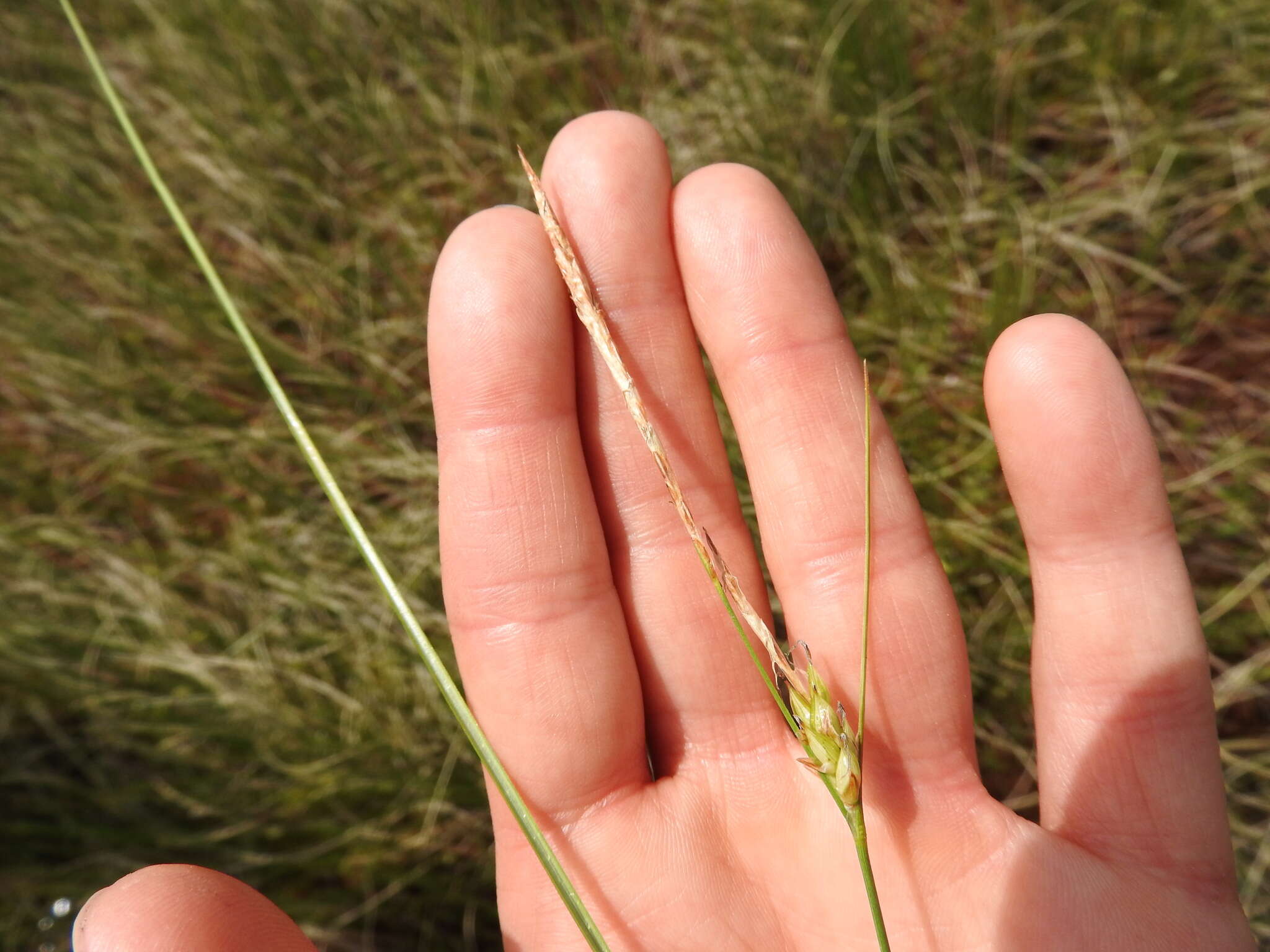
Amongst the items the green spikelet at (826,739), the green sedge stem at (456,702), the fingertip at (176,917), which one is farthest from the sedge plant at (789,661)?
the fingertip at (176,917)

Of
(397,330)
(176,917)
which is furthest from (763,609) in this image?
(397,330)

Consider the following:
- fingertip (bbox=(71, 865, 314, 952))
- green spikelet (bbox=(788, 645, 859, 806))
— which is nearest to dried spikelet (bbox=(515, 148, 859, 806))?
green spikelet (bbox=(788, 645, 859, 806))

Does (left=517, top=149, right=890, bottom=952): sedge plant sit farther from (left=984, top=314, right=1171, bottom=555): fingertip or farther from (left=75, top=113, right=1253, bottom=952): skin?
(left=984, top=314, right=1171, bottom=555): fingertip

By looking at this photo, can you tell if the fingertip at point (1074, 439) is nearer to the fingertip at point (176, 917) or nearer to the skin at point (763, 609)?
the skin at point (763, 609)

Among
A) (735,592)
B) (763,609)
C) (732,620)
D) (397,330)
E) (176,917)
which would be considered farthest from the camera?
(397,330)

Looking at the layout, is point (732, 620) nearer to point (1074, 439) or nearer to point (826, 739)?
point (826, 739)

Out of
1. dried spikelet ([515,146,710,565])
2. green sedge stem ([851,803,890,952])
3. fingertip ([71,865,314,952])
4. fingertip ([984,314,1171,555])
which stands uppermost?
dried spikelet ([515,146,710,565])

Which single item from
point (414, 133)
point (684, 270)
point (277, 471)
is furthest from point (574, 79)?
point (277, 471)
